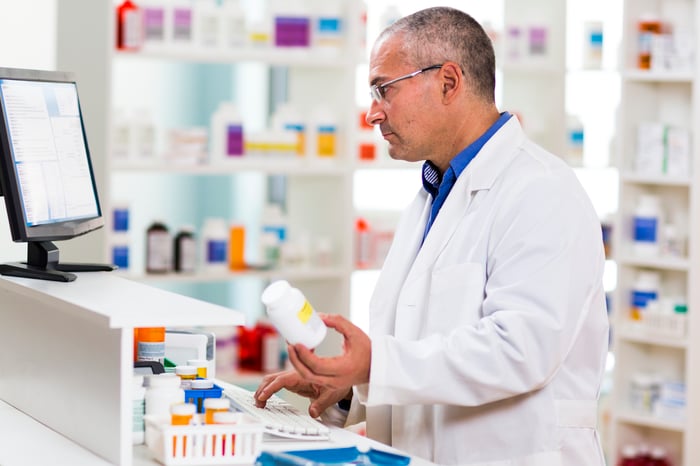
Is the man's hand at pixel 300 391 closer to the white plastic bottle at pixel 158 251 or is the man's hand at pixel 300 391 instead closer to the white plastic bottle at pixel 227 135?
the white plastic bottle at pixel 158 251

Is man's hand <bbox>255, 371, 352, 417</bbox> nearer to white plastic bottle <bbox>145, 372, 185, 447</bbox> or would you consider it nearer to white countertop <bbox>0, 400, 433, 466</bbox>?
white countertop <bbox>0, 400, 433, 466</bbox>

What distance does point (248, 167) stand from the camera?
4352 millimetres

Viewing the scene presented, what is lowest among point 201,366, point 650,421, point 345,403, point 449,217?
point 650,421

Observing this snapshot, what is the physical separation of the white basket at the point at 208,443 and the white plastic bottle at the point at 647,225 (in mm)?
3149

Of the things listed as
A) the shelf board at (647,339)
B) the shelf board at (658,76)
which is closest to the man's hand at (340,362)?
the shelf board at (647,339)

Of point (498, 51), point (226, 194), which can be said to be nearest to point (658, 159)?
point (498, 51)

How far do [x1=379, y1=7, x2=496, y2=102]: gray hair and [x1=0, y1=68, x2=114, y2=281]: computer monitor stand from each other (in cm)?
69

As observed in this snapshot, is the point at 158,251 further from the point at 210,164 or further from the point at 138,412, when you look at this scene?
the point at 138,412

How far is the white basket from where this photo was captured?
1.75m

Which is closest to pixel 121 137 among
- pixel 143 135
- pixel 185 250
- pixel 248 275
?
pixel 143 135

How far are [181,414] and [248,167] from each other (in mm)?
2632

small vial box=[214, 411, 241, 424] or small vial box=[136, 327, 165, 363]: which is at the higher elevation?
small vial box=[136, 327, 165, 363]

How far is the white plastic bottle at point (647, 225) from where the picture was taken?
4.62 meters

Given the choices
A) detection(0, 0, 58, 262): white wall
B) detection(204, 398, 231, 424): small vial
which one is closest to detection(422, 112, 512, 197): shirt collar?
detection(204, 398, 231, 424): small vial
